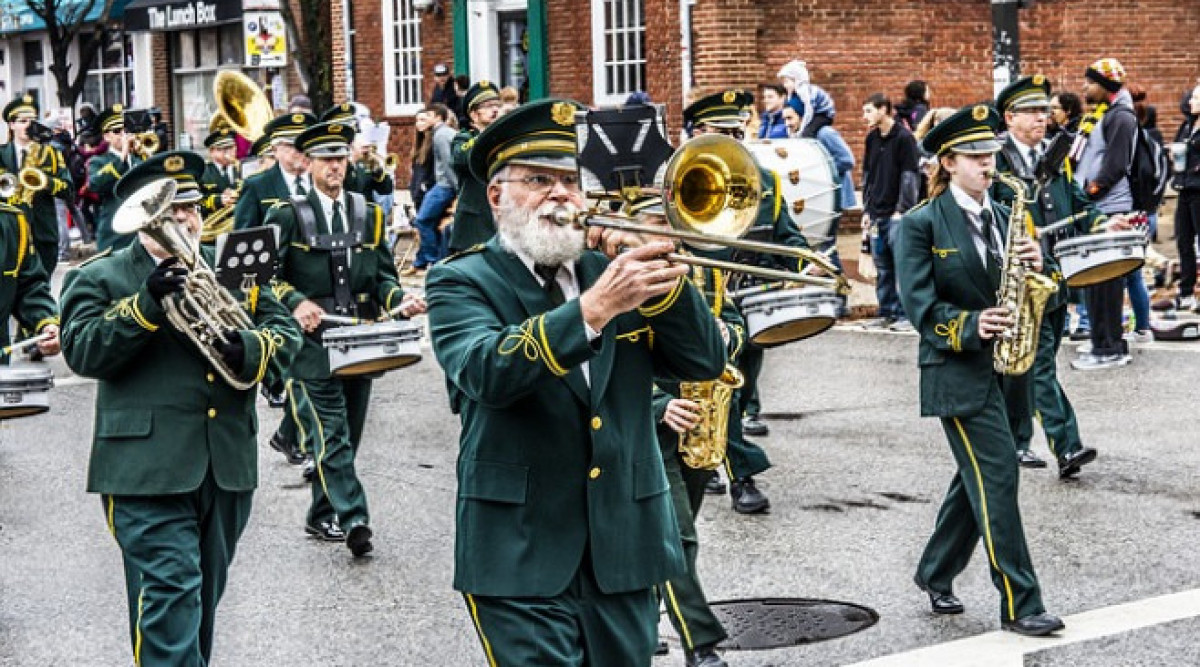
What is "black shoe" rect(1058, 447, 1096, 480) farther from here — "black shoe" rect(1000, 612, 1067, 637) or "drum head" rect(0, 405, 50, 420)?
"drum head" rect(0, 405, 50, 420)

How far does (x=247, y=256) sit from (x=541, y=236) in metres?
3.43

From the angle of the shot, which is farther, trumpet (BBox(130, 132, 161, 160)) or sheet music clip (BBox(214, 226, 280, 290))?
trumpet (BBox(130, 132, 161, 160))

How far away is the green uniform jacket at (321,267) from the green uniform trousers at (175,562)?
3206 millimetres

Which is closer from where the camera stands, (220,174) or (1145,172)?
(1145,172)

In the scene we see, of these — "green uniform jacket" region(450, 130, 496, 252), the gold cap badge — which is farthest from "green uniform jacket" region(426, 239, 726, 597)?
"green uniform jacket" region(450, 130, 496, 252)

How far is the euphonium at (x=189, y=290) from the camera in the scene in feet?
22.4

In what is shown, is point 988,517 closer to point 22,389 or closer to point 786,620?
point 786,620

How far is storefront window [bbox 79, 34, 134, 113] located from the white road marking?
34431 mm

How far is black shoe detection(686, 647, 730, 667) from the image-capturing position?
7.64 meters

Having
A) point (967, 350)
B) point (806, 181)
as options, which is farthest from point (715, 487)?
point (806, 181)

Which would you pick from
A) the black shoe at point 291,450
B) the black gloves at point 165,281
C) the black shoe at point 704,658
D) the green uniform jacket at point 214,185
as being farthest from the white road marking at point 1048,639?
the green uniform jacket at point 214,185

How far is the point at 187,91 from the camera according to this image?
39.1 metres

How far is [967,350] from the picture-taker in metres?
8.26

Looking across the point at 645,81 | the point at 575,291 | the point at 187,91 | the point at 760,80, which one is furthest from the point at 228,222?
the point at 187,91
